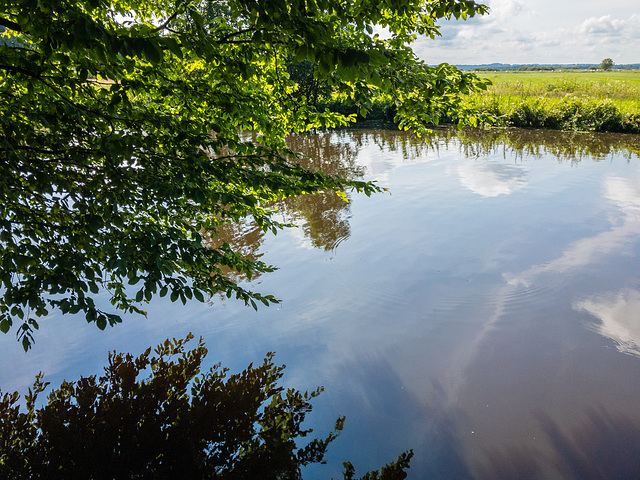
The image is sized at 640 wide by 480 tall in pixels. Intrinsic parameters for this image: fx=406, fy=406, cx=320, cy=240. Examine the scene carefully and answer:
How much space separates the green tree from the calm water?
0.45 meters

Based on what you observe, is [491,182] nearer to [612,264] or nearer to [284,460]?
[612,264]

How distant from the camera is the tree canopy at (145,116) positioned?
2811 mm

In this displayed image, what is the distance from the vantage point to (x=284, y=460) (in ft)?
14.9

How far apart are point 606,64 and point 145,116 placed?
107155mm

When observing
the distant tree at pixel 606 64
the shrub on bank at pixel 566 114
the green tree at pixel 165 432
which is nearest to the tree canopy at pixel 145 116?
the green tree at pixel 165 432

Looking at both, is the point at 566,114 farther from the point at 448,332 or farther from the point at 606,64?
the point at 606,64

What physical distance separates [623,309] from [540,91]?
93.0ft

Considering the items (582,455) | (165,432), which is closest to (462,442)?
(582,455)

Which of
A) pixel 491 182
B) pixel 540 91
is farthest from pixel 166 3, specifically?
pixel 540 91

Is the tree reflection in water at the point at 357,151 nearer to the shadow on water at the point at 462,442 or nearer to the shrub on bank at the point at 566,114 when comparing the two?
the shrub on bank at the point at 566,114

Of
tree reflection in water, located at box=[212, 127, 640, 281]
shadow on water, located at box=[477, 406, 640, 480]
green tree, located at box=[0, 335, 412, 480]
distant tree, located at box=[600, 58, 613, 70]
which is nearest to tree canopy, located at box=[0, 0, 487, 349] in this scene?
green tree, located at box=[0, 335, 412, 480]

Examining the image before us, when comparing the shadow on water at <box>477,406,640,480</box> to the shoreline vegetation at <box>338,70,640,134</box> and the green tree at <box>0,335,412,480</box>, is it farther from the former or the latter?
the shoreline vegetation at <box>338,70,640,134</box>

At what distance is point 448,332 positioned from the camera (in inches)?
277

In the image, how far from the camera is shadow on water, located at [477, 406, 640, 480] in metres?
4.54
